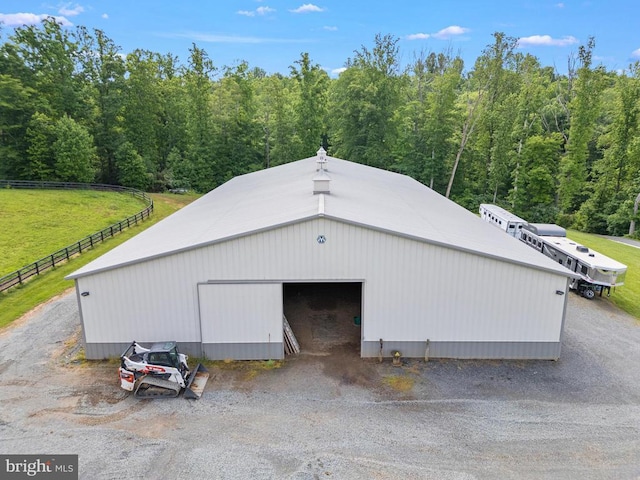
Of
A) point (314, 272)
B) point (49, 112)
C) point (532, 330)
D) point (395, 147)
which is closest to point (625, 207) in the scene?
point (395, 147)

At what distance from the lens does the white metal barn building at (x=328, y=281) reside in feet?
43.1

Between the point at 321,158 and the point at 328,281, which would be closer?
the point at 328,281

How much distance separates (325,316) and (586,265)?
12696 mm

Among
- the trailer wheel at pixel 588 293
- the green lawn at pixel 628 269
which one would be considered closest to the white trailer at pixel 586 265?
A: the trailer wheel at pixel 588 293

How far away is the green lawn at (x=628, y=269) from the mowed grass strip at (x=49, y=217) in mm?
30597

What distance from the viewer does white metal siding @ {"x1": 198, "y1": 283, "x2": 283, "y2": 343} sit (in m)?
13.4

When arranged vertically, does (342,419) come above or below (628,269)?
above

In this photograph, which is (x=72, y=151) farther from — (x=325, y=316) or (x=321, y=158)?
(x=325, y=316)

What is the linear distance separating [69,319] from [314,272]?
10543 millimetres

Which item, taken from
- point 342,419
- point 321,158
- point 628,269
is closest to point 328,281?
point 342,419

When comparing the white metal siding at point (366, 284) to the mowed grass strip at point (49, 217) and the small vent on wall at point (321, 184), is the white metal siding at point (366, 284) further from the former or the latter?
the mowed grass strip at point (49, 217)

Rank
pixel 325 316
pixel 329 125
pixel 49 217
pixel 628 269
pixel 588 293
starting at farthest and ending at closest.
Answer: pixel 329 125 → pixel 49 217 → pixel 628 269 → pixel 588 293 → pixel 325 316

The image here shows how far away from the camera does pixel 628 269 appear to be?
25.0 m

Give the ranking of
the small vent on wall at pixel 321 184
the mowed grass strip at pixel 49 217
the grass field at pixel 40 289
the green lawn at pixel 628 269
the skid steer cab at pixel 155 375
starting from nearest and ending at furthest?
1. the skid steer cab at pixel 155 375
2. the small vent on wall at pixel 321 184
3. the grass field at pixel 40 289
4. the green lawn at pixel 628 269
5. the mowed grass strip at pixel 49 217
